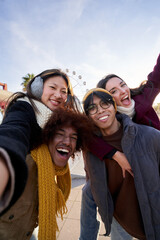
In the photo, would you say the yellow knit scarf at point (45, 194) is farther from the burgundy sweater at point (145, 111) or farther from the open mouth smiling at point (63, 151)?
the burgundy sweater at point (145, 111)

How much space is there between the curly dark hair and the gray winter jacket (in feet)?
1.02

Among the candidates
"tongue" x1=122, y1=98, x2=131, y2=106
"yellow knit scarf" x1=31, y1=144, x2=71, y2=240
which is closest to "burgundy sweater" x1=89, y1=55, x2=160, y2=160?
Answer: "tongue" x1=122, y1=98, x2=131, y2=106

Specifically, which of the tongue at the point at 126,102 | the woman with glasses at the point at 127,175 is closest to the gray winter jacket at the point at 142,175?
the woman with glasses at the point at 127,175

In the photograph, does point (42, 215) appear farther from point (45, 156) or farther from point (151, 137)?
point (151, 137)

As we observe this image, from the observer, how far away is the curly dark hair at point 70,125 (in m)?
1.25

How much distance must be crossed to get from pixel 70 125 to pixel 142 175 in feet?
2.81

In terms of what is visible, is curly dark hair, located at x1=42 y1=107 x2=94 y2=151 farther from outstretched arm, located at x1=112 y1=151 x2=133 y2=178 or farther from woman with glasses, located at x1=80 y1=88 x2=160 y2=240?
outstretched arm, located at x1=112 y1=151 x2=133 y2=178

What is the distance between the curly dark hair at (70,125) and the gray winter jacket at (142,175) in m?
0.31

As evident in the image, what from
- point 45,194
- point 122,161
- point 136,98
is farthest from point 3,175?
point 136,98

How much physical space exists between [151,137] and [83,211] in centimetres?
139

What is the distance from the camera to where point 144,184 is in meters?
1.14

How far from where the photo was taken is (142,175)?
1145mm

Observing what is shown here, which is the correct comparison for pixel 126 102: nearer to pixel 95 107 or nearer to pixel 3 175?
pixel 95 107

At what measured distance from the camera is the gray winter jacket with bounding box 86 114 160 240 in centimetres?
110
